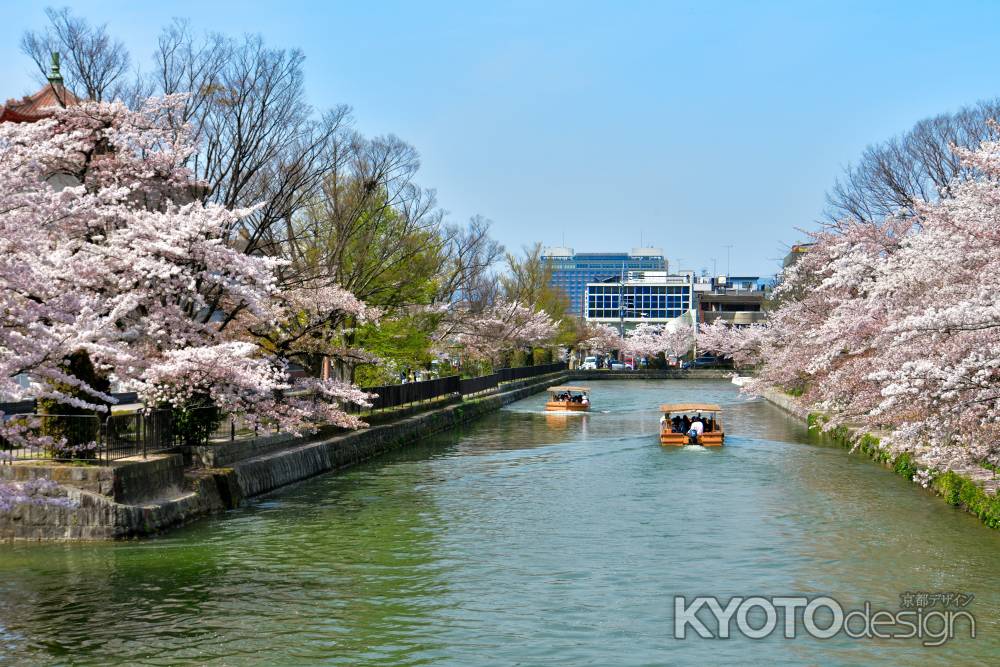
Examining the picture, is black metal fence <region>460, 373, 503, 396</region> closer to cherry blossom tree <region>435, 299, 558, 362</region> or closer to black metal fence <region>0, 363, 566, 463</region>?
cherry blossom tree <region>435, 299, 558, 362</region>

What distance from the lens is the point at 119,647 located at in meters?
15.7

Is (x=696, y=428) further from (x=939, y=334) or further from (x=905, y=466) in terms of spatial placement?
(x=939, y=334)

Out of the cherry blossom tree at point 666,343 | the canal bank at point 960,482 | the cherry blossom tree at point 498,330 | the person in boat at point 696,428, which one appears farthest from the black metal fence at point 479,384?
the cherry blossom tree at point 666,343

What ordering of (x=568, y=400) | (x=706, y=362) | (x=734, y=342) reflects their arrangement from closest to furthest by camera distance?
(x=568, y=400) < (x=734, y=342) < (x=706, y=362)

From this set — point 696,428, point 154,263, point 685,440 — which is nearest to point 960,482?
point 685,440

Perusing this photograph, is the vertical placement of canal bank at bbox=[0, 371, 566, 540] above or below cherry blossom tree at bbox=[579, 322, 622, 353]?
below

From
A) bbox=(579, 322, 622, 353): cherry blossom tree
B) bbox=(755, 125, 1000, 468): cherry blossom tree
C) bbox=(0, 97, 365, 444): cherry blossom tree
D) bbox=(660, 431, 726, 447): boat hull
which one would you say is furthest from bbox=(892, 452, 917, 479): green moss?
bbox=(579, 322, 622, 353): cherry blossom tree

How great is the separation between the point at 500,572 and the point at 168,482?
356 inches

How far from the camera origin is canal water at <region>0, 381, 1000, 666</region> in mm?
15805

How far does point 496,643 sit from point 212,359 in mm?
12002

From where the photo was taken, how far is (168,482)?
80.9 feet

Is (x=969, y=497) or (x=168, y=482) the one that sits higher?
(x=168, y=482)

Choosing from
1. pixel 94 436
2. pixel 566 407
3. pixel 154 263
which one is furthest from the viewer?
pixel 566 407

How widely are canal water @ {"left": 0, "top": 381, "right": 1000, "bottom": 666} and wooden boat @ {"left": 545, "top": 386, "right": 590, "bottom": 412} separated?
101 ft
